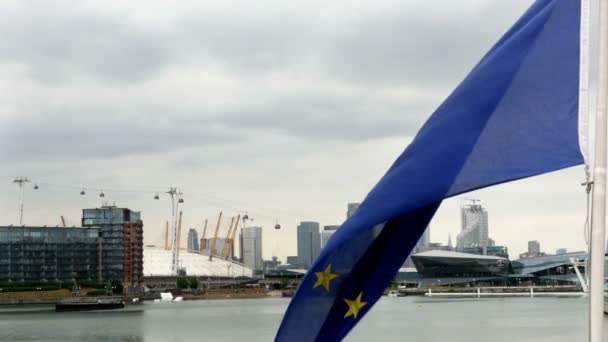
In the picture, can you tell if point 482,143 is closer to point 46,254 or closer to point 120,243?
point 46,254

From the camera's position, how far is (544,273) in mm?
199375

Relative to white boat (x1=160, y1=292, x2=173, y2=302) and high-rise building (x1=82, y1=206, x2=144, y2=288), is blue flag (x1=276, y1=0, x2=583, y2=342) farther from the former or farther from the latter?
high-rise building (x1=82, y1=206, x2=144, y2=288)

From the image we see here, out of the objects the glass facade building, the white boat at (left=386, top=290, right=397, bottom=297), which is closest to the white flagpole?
the glass facade building

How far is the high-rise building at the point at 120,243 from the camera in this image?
172m

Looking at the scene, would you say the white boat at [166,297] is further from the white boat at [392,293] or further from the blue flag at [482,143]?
the blue flag at [482,143]

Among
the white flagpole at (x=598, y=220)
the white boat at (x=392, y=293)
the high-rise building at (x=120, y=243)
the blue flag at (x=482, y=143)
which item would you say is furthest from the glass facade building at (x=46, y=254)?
the white flagpole at (x=598, y=220)

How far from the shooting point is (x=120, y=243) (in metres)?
175

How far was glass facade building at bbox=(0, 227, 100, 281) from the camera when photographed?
164 m

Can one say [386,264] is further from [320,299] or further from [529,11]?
[529,11]

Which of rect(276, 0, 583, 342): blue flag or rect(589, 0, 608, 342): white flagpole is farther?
rect(276, 0, 583, 342): blue flag

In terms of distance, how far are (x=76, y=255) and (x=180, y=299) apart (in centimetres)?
2077

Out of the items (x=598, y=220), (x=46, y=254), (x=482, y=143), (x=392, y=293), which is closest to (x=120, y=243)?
(x=46, y=254)

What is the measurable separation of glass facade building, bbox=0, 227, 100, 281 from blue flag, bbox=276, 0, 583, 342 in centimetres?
16561

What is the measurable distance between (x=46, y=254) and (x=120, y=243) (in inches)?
575
